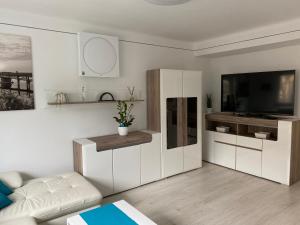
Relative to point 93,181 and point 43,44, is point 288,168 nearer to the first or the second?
point 93,181

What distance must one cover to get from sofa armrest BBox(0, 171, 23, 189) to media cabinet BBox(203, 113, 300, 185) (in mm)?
3141

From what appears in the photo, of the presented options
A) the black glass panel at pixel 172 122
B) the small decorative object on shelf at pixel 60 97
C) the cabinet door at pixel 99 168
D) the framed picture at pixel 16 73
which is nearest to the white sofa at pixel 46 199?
the cabinet door at pixel 99 168

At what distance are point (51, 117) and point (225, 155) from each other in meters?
2.91

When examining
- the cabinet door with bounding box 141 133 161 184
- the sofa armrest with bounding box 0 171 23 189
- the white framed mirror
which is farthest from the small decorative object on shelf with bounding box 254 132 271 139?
the sofa armrest with bounding box 0 171 23 189

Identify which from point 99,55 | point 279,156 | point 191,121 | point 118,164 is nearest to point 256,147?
point 279,156

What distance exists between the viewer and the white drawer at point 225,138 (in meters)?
3.86

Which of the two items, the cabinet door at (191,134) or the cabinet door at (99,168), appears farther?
the cabinet door at (191,134)

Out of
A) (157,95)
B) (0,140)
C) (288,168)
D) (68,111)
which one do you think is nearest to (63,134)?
(68,111)

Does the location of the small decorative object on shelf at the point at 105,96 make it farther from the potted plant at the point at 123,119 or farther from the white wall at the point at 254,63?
the white wall at the point at 254,63

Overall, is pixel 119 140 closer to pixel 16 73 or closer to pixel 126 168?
pixel 126 168

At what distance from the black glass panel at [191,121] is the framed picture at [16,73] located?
2326mm

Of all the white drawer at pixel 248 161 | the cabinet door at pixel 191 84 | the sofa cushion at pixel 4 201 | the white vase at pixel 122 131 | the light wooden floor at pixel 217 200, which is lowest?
the light wooden floor at pixel 217 200

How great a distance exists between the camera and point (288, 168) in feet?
10.5

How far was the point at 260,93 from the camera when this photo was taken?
362 cm
